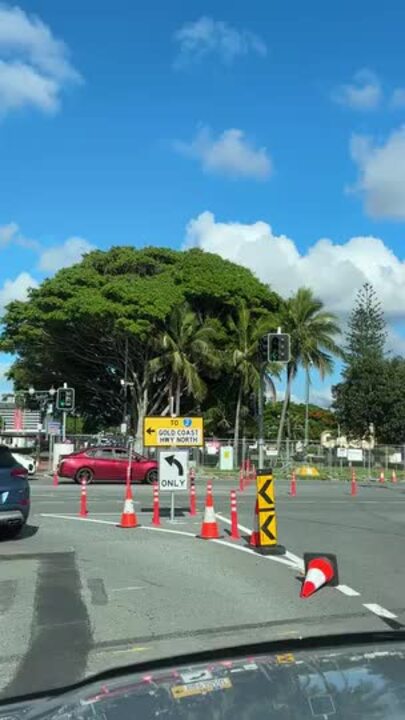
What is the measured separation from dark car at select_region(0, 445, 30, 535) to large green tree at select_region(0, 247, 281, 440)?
3091cm

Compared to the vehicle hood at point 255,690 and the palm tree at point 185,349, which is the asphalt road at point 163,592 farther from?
the palm tree at point 185,349

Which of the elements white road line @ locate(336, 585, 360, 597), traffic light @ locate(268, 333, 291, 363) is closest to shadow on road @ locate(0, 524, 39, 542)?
traffic light @ locate(268, 333, 291, 363)

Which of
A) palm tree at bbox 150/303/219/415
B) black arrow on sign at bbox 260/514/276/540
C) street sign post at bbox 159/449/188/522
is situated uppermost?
palm tree at bbox 150/303/219/415

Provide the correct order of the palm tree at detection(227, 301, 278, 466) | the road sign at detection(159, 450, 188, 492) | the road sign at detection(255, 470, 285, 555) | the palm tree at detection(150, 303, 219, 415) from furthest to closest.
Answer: the palm tree at detection(227, 301, 278, 466)
the palm tree at detection(150, 303, 219, 415)
the road sign at detection(159, 450, 188, 492)
the road sign at detection(255, 470, 285, 555)

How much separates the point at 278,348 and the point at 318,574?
5.72m

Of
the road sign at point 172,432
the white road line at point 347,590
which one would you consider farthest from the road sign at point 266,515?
the road sign at point 172,432

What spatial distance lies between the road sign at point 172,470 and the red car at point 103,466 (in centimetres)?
1531

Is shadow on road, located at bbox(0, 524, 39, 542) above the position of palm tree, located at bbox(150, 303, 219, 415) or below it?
below

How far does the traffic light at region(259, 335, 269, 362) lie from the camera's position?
46.4ft

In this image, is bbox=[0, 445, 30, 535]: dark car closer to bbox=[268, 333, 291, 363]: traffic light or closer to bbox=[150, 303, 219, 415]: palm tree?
bbox=[268, 333, 291, 363]: traffic light

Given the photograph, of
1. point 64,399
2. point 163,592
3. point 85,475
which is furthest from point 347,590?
point 64,399

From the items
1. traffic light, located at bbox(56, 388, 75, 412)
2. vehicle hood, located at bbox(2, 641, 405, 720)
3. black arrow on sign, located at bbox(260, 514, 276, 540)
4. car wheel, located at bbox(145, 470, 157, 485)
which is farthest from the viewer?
traffic light, located at bbox(56, 388, 75, 412)

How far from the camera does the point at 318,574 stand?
359 inches

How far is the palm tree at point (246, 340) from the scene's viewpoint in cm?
5091
